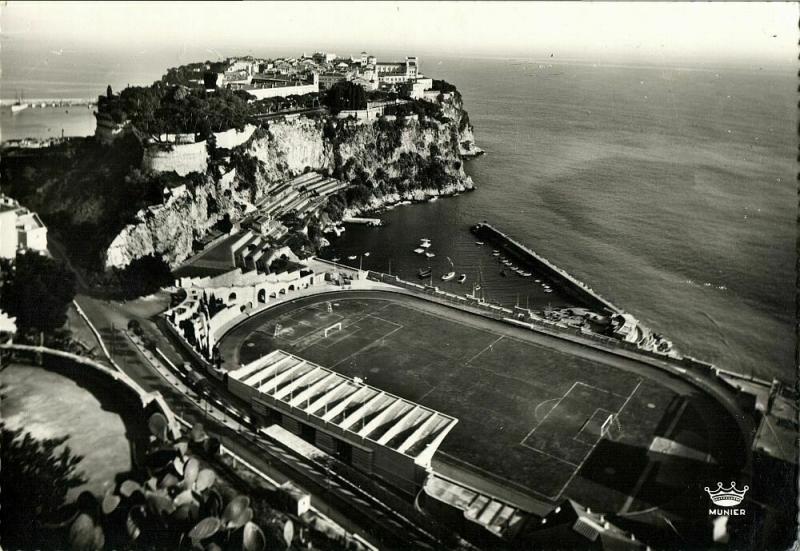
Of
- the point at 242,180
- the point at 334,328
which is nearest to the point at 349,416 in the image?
the point at 334,328

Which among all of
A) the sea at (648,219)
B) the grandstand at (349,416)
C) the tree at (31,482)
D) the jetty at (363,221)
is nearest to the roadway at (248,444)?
the grandstand at (349,416)

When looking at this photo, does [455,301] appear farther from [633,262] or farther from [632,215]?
[632,215]

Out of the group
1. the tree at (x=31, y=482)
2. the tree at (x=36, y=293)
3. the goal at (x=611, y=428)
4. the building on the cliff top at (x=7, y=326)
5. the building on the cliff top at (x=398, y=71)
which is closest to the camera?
the tree at (x=31, y=482)

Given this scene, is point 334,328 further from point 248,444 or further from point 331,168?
point 331,168

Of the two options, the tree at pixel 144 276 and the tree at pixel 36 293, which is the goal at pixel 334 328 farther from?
the tree at pixel 36 293

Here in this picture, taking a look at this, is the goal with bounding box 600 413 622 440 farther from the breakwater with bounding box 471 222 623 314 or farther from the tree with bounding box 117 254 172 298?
the tree with bounding box 117 254 172 298

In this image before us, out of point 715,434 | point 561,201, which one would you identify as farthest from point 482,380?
point 561,201

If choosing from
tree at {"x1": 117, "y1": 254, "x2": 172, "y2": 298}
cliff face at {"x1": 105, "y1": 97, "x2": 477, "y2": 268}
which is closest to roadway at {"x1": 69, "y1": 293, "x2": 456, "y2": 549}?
tree at {"x1": 117, "y1": 254, "x2": 172, "y2": 298}
